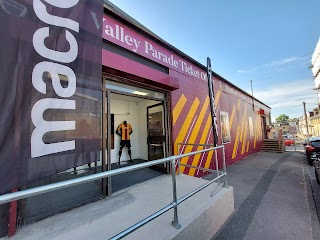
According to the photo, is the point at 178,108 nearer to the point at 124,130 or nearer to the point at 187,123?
the point at 187,123

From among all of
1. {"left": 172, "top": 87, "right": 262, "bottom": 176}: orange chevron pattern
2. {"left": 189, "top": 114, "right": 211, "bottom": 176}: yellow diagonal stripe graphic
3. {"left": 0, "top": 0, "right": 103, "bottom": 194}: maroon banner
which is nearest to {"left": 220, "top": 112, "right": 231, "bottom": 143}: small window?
{"left": 172, "top": 87, "right": 262, "bottom": 176}: orange chevron pattern

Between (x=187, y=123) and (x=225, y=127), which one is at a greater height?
(x=187, y=123)

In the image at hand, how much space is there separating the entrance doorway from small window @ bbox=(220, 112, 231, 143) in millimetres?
3515

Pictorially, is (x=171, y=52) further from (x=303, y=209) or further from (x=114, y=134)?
(x=303, y=209)

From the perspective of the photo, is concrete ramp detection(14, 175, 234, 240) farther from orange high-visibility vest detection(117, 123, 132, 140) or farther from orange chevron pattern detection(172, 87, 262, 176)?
orange high-visibility vest detection(117, 123, 132, 140)

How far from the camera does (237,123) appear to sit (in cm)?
871

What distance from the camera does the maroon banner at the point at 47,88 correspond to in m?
1.32

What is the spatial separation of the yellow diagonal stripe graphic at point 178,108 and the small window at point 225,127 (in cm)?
300

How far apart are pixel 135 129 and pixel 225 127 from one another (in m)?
4.09

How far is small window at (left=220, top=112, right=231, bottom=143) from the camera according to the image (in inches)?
279

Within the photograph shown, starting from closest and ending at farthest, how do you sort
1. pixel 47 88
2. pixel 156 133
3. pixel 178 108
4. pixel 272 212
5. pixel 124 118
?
pixel 47 88, pixel 272 212, pixel 178 108, pixel 156 133, pixel 124 118

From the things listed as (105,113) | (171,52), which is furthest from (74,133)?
(171,52)

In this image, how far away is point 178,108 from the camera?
467cm

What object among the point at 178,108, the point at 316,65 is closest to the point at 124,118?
the point at 178,108
